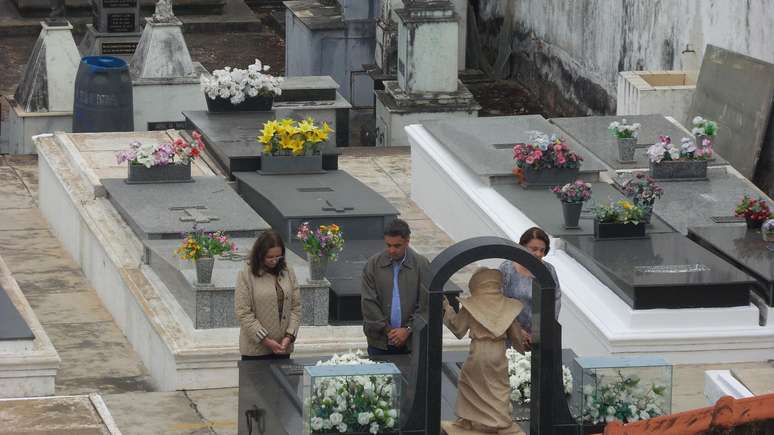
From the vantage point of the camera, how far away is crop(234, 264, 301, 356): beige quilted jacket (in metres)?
10.7

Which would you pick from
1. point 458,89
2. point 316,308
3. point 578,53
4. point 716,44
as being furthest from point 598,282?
point 578,53

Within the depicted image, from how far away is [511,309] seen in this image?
978 cm

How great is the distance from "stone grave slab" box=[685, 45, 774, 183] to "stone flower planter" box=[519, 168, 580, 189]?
2.12 m

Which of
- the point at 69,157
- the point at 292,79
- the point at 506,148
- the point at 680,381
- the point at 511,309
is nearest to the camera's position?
the point at 511,309

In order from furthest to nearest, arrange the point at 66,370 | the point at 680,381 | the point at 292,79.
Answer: the point at 292,79 < the point at 66,370 < the point at 680,381

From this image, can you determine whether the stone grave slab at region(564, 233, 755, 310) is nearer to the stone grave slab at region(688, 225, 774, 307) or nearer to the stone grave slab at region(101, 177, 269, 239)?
the stone grave slab at region(688, 225, 774, 307)

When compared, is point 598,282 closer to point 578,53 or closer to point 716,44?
point 716,44

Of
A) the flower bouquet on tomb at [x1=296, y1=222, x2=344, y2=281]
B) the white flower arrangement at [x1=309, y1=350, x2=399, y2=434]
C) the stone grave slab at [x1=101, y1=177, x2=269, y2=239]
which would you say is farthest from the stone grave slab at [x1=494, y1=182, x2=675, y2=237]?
the white flower arrangement at [x1=309, y1=350, x2=399, y2=434]

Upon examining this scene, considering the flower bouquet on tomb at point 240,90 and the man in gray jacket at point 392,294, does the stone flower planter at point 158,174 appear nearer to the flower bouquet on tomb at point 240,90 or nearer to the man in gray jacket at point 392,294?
the flower bouquet on tomb at point 240,90

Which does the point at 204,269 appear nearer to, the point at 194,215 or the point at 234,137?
the point at 194,215

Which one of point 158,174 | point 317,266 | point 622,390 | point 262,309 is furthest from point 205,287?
point 622,390

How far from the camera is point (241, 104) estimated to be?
1806cm

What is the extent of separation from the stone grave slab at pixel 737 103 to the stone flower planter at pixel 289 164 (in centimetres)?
369

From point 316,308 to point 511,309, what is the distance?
319 cm
